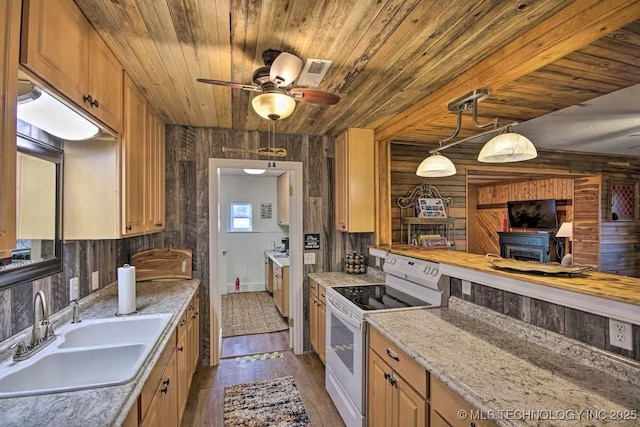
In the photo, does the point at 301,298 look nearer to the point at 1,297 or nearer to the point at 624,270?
the point at 1,297

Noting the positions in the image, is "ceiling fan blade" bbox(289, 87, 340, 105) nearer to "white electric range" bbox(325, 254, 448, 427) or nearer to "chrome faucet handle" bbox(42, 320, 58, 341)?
"white electric range" bbox(325, 254, 448, 427)

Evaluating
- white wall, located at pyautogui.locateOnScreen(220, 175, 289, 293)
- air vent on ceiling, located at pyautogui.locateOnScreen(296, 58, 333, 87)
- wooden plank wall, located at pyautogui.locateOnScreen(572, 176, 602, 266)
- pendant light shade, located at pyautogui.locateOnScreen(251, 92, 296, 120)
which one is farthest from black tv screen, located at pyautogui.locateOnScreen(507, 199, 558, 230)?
pendant light shade, located at pyautogui.locateOnScreen(251, 92, 296, 120)

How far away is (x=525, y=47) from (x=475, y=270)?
3.94ft

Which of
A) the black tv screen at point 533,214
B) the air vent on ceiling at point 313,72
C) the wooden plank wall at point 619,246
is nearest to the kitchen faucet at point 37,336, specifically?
the air vent on ceiling at point 313,72

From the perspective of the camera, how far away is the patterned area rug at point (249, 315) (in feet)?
13.3

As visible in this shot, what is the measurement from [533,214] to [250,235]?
546 cm

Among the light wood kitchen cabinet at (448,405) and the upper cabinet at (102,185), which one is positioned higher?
the upper cabinet at (102,185)

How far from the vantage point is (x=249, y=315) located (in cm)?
460

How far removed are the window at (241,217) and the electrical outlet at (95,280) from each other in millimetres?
3813

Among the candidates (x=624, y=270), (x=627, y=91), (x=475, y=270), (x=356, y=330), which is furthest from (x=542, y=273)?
(x=624, y=270)

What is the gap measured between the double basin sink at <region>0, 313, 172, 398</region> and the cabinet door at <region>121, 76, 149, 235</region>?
1.86 feet

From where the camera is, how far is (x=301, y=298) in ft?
11.0

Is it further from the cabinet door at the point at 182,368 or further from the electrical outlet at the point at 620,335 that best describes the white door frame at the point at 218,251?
the electrical outlet at the point at 620,335

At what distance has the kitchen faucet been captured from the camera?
1.26m
